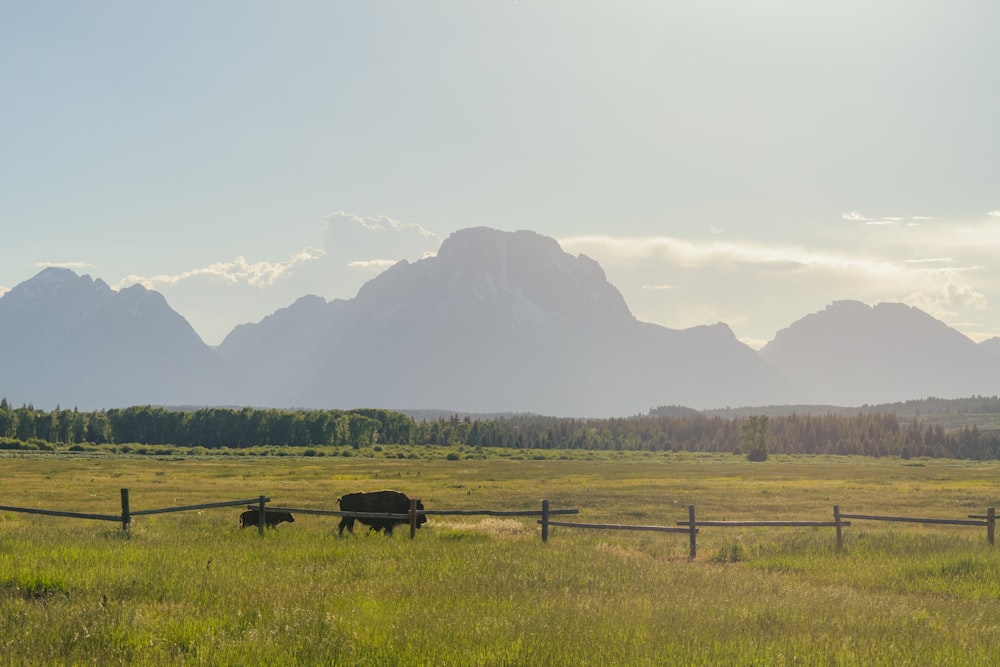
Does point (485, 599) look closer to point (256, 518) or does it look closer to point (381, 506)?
point (381, 506)

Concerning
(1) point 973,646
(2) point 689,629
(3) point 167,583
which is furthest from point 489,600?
Result: (1) point 973,646

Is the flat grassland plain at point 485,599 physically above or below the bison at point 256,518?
above

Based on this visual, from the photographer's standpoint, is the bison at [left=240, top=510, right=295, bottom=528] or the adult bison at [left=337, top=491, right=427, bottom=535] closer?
the adult bison at [left=337, top=491, right=427, bottom=535]

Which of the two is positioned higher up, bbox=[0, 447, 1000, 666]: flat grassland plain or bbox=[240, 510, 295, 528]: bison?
bbox=[0, 447, 1000, 666]: flat grassland plain

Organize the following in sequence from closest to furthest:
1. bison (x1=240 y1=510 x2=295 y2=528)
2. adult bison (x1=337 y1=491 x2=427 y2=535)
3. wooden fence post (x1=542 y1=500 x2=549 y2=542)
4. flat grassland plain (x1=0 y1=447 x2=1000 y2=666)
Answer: flat grassland plain (x1=0 y1=447 x2=1000 y2=666)
wooden fence post (x1=542 y1=500 x2=549 y2=542)
adult bison (x1=337 y1=491 x2=427 y2=535)
bison (x1=240 y1=510 x2=295 y2=528)

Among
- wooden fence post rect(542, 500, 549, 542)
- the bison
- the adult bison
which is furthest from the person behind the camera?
the bison

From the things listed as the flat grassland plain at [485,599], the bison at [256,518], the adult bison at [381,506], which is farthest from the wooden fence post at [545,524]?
the bison at [256,518]

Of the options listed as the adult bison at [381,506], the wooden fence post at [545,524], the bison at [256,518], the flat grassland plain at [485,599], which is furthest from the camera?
the bison at [256,518]

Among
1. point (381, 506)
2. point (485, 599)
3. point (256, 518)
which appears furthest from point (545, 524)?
point (256, 518)

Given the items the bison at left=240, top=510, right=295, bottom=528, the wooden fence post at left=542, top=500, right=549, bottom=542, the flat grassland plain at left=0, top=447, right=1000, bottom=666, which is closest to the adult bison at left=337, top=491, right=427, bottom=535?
the flat grassland plain at left=0, top=447, right=1000, bottom=666

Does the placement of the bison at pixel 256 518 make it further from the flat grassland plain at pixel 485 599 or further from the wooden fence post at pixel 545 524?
the wooden fence post at pixel 545 524

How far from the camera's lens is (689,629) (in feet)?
38.2

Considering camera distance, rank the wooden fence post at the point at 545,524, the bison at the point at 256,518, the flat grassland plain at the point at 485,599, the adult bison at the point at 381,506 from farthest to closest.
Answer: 1. the bison at the point at 256,518
2. the adult bison at the point at 381,506
3. the wooden fence post at the point at 545,524
4. the flat grassland plain at the point at 485,599

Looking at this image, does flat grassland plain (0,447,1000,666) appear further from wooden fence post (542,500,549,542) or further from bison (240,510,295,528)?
bison (240,510,295,528)
